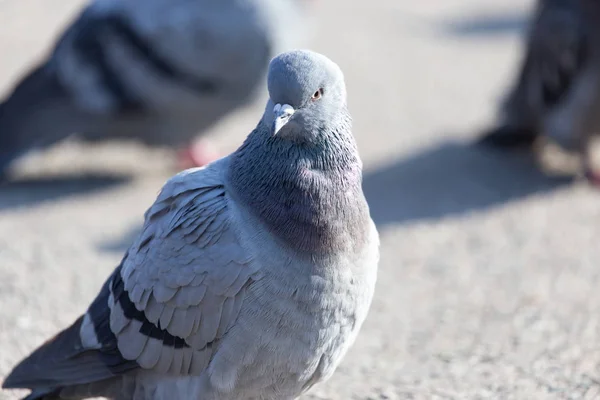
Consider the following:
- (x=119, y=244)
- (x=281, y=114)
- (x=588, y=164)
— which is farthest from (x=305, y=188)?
(x=588, y=164)

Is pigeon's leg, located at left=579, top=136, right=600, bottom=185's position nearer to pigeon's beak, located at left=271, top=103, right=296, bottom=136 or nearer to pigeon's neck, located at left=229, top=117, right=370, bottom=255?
pigeon's neck, located at left=229, top=117, right=370, bottom=255

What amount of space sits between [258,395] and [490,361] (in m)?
1.74

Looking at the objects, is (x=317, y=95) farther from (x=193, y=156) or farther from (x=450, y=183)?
(x=193, y=156)

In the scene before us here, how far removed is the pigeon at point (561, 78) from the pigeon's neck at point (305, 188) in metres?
4.84

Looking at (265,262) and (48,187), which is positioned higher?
(265,262)

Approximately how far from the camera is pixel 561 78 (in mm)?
8156

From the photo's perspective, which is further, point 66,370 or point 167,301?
point 66,370

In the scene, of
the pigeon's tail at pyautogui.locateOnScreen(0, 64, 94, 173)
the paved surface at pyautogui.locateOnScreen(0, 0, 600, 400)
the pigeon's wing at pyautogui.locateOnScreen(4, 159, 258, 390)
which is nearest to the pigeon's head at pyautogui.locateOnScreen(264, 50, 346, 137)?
the pigeon's wing at pyautogui.locateOnScreen(4, 159, 258, 390)

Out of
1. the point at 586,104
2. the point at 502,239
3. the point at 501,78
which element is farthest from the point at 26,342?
the point at 501,78

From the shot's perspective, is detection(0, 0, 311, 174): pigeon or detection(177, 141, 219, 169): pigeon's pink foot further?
detection(177, 141, 219, 169): pigeon's pink foot

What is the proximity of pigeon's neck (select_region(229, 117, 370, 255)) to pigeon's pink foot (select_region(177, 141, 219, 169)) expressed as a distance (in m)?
5.12

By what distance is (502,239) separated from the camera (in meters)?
7.23

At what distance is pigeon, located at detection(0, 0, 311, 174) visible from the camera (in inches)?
301

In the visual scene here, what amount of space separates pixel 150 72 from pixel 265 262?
15.4 ft
